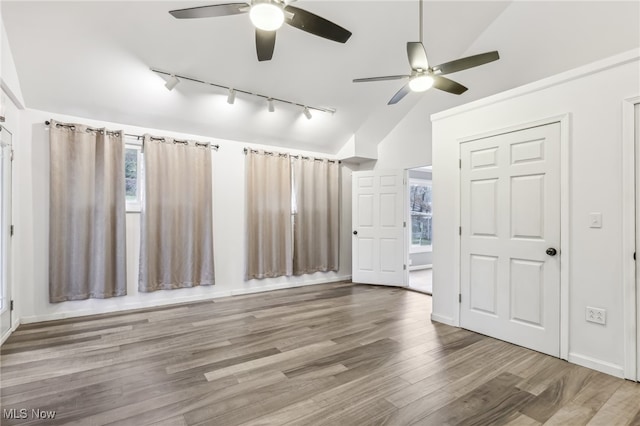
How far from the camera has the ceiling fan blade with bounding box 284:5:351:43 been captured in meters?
2.03

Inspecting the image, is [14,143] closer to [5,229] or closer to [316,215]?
[5,229]

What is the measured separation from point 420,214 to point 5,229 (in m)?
7.24

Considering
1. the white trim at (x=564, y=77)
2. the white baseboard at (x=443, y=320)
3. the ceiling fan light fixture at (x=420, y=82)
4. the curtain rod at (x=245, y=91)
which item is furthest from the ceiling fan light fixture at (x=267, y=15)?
the white baseboard at (x=443, y=320)

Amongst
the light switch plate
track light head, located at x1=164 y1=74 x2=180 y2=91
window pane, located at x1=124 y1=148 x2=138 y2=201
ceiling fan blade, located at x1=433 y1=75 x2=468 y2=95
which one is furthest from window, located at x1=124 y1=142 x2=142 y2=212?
the light switch plate

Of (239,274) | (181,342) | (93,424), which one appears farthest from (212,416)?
(239,274)

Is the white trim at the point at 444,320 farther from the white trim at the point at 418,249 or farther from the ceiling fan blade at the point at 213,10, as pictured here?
the white trim at the point at 418,249

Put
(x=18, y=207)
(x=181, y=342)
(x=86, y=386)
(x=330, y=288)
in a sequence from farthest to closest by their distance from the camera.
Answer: (x=330, y=288)
(x=18, y=207)
(x=181, y=342)
(x=86, y=386)

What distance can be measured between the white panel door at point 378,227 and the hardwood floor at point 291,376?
5.82 ft

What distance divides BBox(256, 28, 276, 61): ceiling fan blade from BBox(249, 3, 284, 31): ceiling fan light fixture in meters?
0.22

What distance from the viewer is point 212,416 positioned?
1825 mm

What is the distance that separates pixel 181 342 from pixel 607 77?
4.23 metres

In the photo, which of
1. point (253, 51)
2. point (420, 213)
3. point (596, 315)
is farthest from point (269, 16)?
point (420, 213)

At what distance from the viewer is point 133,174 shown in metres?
4.12

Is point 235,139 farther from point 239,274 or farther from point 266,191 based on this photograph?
point 239,274
